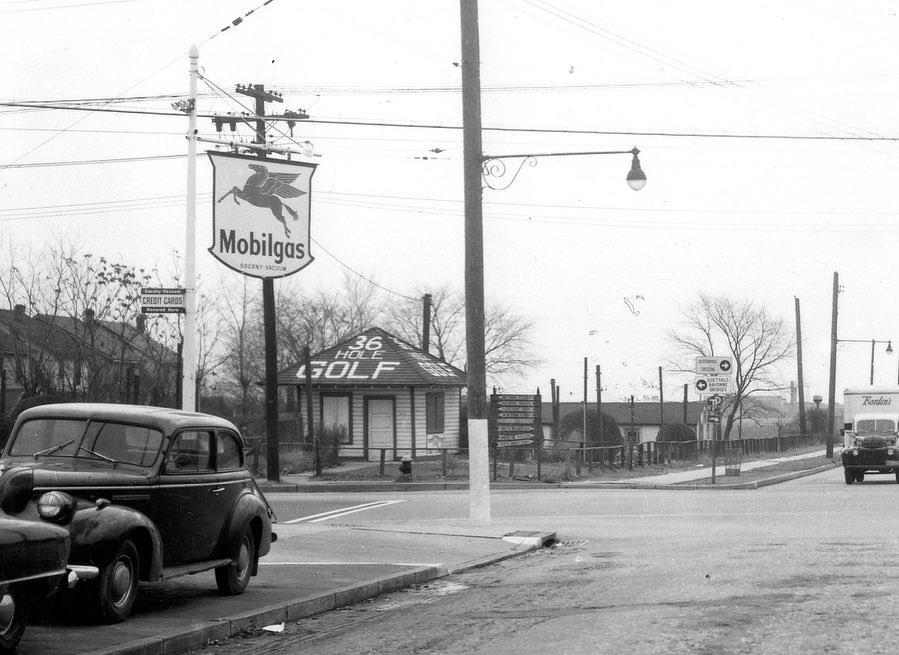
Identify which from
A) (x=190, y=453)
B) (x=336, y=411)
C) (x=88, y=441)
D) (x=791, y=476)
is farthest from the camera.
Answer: (x=336, y=411)

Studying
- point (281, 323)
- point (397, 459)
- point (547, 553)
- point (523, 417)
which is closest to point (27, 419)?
point (547, 553)

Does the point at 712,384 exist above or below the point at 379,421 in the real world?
above

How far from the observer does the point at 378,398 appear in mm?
42875

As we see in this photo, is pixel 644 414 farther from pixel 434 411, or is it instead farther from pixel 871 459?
pixel 871 459

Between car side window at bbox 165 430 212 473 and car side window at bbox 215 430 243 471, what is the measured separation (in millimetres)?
137

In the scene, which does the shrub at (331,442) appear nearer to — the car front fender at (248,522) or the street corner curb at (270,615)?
the street corner curb at (270,615)

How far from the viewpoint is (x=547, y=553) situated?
1565cm

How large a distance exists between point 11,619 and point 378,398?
35.4 m

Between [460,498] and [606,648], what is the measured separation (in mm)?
19005

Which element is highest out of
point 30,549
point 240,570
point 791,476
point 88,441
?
point 88,441

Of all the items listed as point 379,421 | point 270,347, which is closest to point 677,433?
point 379,421

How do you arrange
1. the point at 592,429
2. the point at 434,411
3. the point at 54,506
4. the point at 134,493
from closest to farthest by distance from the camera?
1. the point at 54,506
2. the point at 134,493
3. the point at 434,411
4. the point at 592,429

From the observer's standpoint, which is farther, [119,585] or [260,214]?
[260,214]

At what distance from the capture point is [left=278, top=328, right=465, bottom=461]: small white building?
42188mm
